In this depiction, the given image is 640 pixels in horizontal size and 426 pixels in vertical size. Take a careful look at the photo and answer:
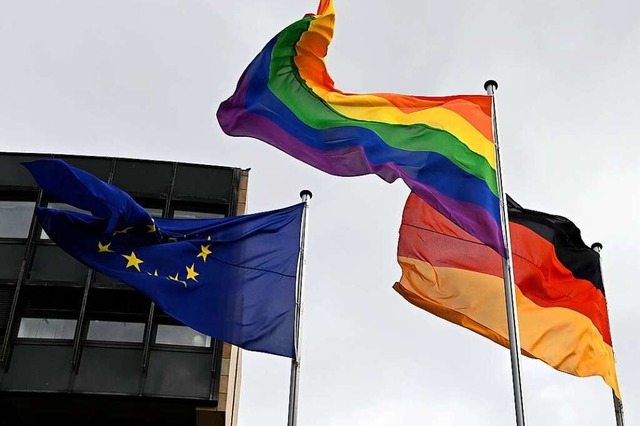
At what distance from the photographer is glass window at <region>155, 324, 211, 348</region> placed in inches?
1046

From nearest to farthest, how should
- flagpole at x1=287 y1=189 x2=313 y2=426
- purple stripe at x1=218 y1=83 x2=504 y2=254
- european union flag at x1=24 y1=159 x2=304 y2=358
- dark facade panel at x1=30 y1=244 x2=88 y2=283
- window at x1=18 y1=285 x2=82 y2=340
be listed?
purple stripe at x1=218 y1=83 x2=504 y2=254 < flagpole at x1=287 y1=189 x2=313 y2=426 < european union flag at x1=24 y1=159 x2=304 y2=358 < window at x1=18 y1=285 x2=82 y2=340 < dark facade panel at x1=30 y1=244 x2=88 y2=283

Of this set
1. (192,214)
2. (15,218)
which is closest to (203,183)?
(192,214)

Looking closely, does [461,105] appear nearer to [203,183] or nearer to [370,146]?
[370,146]

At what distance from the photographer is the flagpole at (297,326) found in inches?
584

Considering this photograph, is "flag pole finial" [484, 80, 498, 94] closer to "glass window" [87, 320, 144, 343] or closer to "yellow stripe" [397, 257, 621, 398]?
"yellow stripe" [397, 257, 621, 398]

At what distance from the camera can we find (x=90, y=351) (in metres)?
26.1

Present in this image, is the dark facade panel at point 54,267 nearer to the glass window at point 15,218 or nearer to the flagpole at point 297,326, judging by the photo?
A: the glass window at point 15,218

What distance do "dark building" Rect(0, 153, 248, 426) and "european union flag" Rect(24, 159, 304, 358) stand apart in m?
9.28

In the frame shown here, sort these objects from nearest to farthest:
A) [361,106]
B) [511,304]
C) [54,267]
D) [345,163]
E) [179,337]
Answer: [511,304] → [345,163] → [361,106] → [179,337] → [54,267]

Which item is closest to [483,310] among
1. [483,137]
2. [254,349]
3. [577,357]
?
[577,357]

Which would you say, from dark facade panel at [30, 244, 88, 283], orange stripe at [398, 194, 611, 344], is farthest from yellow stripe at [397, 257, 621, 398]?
dark facade panel at [30, 244, 88, 283]

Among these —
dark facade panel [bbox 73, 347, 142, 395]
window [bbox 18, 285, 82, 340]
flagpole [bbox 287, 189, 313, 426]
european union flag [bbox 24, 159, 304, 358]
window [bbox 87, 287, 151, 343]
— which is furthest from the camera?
window [bbox 87, 287, 151, 343]

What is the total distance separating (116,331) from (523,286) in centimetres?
1365

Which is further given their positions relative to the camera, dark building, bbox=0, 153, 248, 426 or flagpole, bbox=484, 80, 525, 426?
dark building, bbox=0, 153, 248, 426
